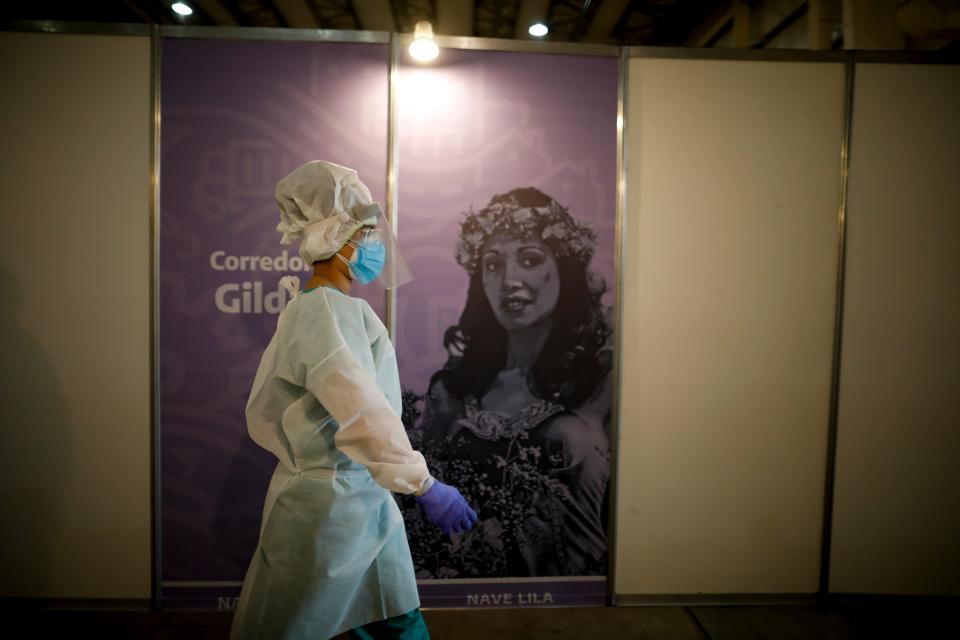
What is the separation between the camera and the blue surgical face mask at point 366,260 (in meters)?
1.42

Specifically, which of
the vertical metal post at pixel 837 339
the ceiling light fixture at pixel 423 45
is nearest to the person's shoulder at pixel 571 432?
the vertical metal post at pixel 837 339

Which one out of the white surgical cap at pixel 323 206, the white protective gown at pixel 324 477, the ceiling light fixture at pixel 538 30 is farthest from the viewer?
the ceiling light fixture at pixel 538 30

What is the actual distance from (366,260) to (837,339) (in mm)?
1979

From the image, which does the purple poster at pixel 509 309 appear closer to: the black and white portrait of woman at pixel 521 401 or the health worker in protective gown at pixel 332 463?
the black and white portrait of woman at pixel 521 401

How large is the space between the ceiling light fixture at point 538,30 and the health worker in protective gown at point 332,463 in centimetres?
242

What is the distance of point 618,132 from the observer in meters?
2.10

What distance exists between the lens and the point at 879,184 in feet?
7.09

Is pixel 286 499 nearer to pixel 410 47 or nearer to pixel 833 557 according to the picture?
pixel 410 47

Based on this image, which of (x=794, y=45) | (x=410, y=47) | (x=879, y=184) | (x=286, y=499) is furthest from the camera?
(x=794, y=45)

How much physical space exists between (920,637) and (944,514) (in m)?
0.53

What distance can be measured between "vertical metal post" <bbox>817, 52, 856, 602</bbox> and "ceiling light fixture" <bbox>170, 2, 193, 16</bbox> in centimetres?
331

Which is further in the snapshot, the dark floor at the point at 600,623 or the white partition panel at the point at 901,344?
the white partition panel at the point at 901,344

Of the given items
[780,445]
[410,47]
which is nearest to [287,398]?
[410,47]

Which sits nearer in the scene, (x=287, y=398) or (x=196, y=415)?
(x=287, y=398)
